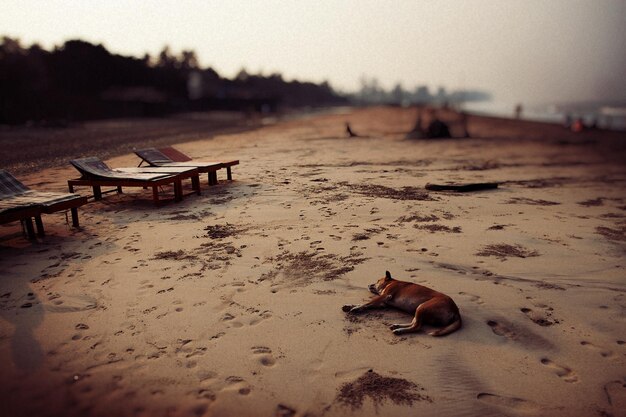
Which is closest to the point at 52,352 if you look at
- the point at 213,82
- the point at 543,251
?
the point at 543,251

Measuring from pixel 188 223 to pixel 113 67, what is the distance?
45686mm

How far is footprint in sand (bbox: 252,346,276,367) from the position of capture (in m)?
2.82

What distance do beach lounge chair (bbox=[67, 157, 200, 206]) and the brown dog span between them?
4.68 metres

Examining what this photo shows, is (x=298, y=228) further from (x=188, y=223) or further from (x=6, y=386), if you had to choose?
(x=6, y=386)

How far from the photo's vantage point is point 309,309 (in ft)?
11.5

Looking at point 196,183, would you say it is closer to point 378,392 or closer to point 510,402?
point 378,392

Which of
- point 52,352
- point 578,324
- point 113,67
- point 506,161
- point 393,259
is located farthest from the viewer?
point 113,67

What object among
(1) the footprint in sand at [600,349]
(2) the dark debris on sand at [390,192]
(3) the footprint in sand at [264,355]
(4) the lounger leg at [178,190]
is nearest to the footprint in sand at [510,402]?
(1) the footprint in sand at [600,349]

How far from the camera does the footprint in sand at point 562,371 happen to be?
264 cm

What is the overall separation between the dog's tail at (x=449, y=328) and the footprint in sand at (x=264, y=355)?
128 centimetres

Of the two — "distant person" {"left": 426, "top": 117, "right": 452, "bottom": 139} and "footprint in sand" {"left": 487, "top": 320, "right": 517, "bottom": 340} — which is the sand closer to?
"footprint in sand" {"left": 487, "top": 320, "right": 517, "bottom": 340}

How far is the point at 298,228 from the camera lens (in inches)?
221

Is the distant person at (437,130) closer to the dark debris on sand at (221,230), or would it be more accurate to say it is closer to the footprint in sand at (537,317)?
the dark debris on sand at (221,230)

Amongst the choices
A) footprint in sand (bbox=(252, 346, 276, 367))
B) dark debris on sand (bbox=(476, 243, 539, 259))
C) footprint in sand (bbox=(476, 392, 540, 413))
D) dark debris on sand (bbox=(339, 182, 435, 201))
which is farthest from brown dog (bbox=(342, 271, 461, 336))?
dark debris on sand (bbox=(339, 182, 435, 201))
